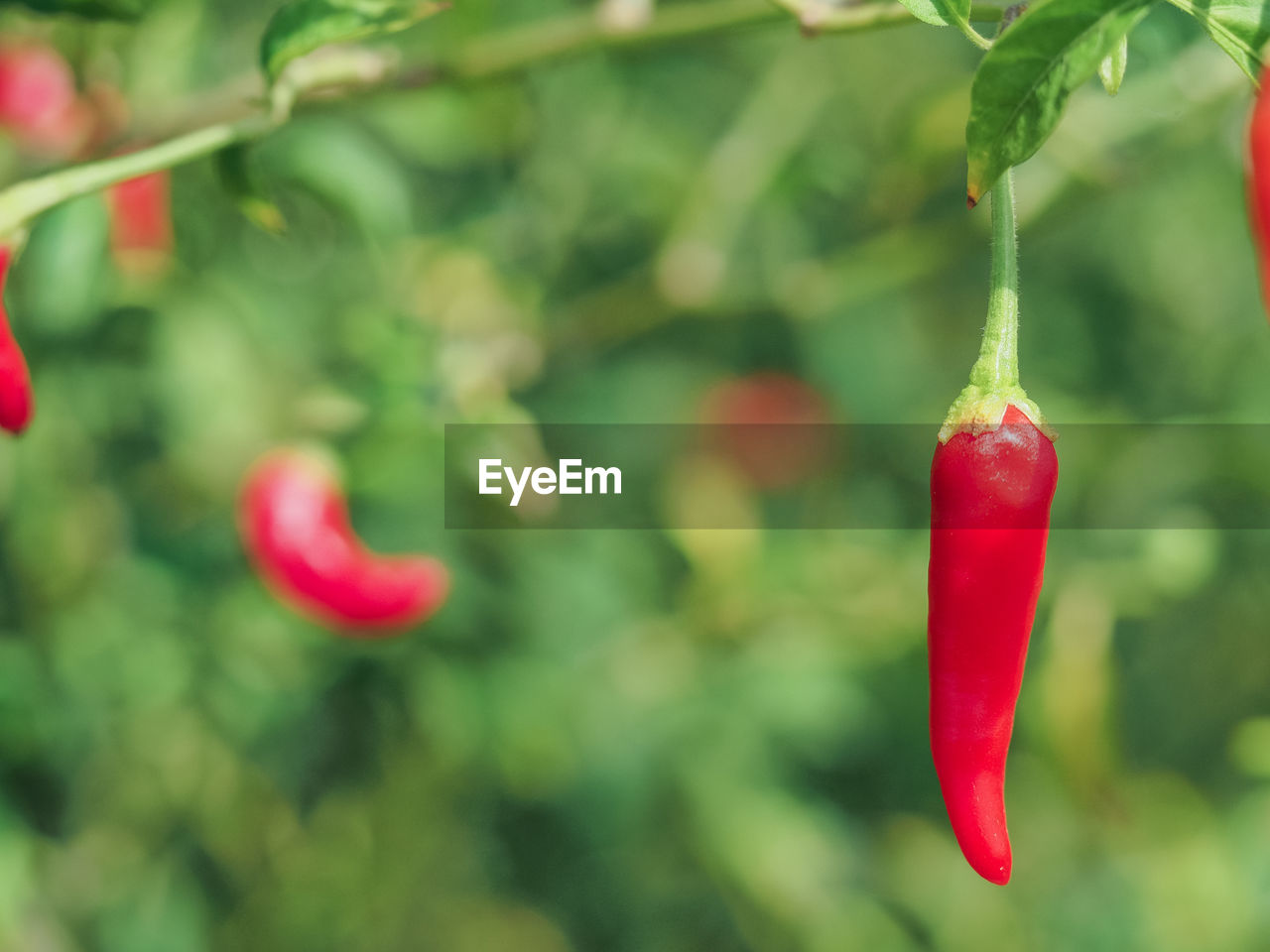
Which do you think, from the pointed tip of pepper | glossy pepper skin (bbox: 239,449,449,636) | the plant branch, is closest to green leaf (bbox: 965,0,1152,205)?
the plant branch

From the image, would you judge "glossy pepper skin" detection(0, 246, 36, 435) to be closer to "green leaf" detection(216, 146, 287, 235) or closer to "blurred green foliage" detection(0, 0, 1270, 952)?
"green leaf" detection(216, 146, 287, 235)

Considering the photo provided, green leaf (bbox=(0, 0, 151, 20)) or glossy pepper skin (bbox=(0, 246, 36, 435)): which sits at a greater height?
green leaf (bbox=(0, 0, 151, 20))

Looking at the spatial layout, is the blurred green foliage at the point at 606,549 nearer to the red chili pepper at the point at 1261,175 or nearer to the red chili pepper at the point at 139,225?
the red chili pepper at the point at 139,225

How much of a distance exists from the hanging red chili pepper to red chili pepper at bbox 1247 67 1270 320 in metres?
0.09

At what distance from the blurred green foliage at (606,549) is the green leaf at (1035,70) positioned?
487 millimetres

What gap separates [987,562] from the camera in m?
0.52

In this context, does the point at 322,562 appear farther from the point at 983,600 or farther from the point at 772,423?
the point at 772,423

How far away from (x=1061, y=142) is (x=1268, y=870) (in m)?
0.90

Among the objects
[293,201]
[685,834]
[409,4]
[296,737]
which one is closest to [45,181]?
[409,4]

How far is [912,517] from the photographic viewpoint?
5.47ft

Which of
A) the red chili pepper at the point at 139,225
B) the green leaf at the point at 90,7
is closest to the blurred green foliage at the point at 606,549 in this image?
the red chili pepper at the point at 139,225

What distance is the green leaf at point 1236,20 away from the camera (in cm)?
44

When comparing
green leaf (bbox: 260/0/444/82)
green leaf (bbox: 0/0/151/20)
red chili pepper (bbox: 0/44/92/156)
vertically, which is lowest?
green leaf (bbox: 260/0/444/82)

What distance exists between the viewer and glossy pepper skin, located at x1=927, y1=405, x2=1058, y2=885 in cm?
51
